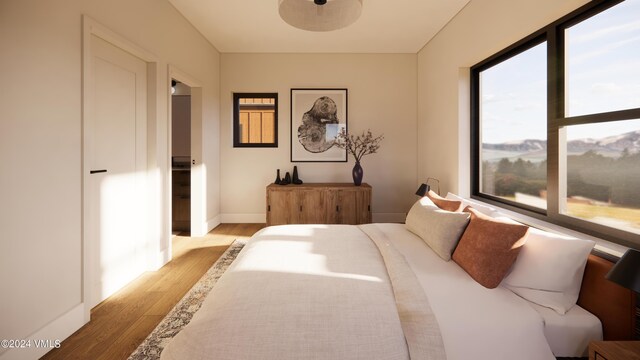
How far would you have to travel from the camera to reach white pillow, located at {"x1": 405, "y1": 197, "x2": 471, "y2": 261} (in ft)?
6.37

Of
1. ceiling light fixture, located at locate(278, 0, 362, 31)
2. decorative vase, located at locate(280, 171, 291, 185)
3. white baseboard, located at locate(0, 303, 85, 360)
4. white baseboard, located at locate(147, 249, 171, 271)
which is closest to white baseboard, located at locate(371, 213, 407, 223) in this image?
decorative vase, located at locate(280, 171, 291, 185)

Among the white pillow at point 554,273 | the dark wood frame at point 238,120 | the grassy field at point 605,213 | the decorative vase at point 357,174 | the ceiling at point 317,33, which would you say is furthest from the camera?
the dark wood frame at point 238,120

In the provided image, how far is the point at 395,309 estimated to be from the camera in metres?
1.24

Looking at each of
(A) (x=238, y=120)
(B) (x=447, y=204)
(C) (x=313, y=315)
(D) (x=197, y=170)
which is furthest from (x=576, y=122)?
(A) (x=238, y=120)

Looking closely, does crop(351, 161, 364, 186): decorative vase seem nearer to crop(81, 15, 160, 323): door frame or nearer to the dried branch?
the dried branch

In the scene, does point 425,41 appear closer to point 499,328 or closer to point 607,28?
point 607,28

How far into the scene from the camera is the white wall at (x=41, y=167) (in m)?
1.57

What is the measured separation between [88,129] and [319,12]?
1785 mm

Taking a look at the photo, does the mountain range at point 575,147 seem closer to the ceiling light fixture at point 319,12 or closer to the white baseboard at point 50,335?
the ceiling light fixture at point 319,12

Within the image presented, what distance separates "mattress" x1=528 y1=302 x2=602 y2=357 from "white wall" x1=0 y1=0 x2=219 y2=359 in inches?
105

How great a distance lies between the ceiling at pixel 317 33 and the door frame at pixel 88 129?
1.04 m

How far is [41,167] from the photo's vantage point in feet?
5.76

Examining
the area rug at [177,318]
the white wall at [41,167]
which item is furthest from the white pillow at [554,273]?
the white wall at [41,167]

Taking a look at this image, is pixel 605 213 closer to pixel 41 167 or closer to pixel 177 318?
pixel 177 318
